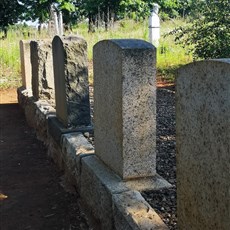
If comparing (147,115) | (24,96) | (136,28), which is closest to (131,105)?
(147,115)

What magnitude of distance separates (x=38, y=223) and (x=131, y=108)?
4.35 feet

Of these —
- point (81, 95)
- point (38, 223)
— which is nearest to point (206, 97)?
point (38, 223)

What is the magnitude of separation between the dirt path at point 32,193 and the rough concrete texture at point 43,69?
2.23 ft

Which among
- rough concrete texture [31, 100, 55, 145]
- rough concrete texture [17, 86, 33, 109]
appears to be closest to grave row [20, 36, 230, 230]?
rough concrete texture [31, 100, 55, 145]

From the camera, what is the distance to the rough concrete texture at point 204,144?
5.69ft

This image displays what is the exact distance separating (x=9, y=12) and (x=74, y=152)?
19514 mm

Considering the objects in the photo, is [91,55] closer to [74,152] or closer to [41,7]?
[74,152]

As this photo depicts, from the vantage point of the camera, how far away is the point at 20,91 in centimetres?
811

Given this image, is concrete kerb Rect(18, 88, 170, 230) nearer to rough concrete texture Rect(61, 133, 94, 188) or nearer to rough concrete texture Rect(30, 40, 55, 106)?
rough concrete texture Rect(61, 133, 94, 188)

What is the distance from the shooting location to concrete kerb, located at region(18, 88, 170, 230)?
2511mm

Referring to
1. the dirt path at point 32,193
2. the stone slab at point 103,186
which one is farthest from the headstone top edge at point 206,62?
the dirt path at point 32,193

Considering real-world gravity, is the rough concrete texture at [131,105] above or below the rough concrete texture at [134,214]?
above

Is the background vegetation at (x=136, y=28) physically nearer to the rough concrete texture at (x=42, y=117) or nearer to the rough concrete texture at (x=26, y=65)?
the rough concrete texture at (x=26, y=65)

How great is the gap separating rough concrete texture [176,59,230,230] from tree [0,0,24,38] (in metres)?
20.8
